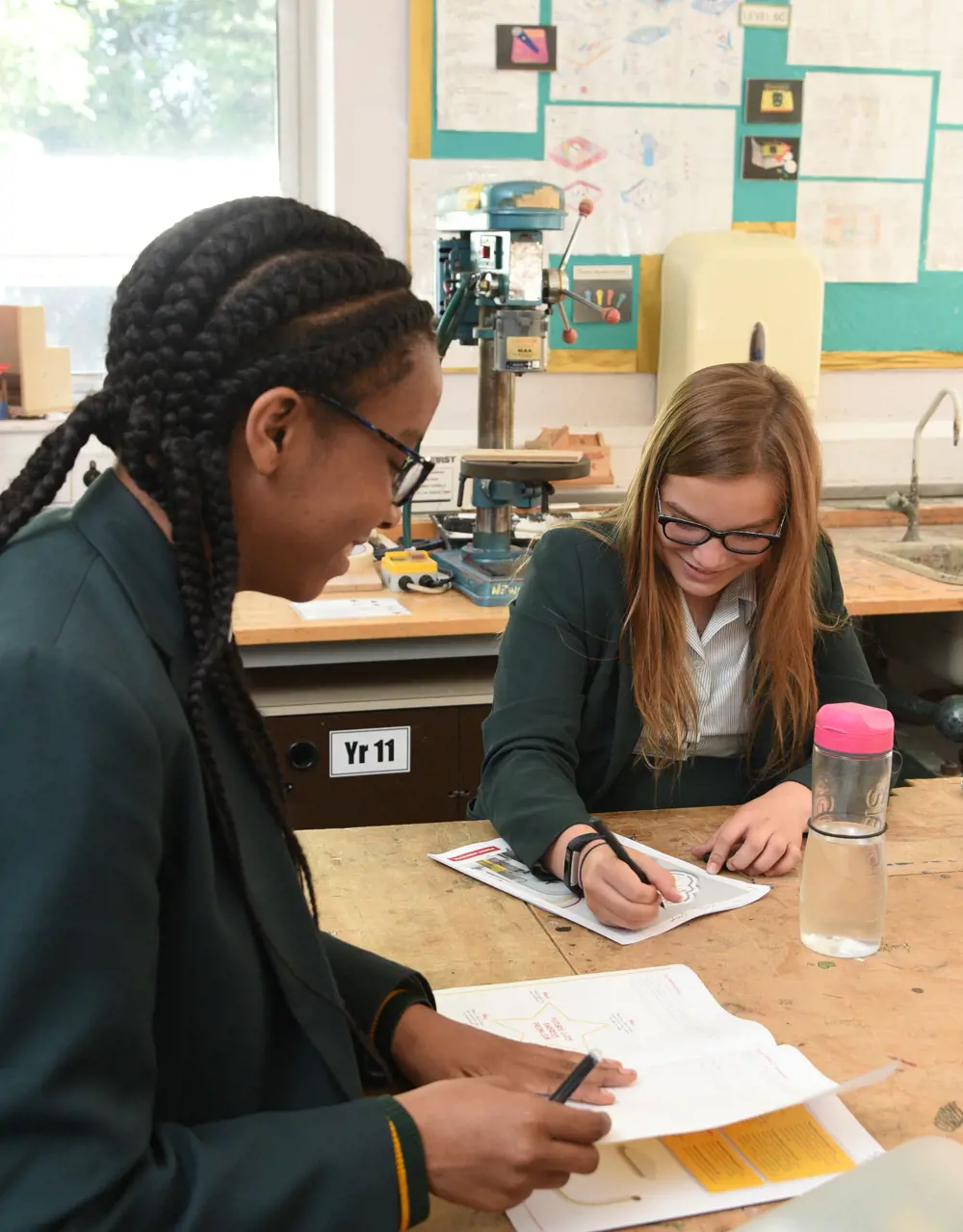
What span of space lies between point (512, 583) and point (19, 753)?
1808 mm

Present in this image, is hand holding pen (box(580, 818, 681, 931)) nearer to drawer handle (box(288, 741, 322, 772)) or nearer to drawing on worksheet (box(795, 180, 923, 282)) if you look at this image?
drawer handle (box(288, 741, 322, 772))

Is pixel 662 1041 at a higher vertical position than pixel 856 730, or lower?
lower

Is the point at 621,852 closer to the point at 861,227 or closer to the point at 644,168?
the point at 644,168

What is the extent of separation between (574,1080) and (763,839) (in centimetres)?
56

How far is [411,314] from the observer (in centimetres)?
91

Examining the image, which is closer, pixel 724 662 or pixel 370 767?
pixel 724 662

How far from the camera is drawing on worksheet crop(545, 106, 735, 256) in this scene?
122 inches

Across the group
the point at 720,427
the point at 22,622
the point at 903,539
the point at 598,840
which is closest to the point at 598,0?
the point at 903,539

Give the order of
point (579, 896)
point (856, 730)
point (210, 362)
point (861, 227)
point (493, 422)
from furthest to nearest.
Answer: point (861, 227) → point (493, 422) → point (579, 896) → point (856, 730) → point (210, 362)

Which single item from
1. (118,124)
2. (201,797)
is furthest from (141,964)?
(118,124)

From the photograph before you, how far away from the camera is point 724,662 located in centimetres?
176

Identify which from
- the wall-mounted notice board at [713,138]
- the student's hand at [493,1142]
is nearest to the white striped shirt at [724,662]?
the student's hand at [493,1142]

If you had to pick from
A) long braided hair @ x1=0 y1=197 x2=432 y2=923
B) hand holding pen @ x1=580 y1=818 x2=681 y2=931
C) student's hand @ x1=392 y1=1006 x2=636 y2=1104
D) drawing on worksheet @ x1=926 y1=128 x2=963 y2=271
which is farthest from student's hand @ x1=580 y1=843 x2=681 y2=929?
drawing on worksheet @ x1=926 y1=128 x2=963 y2=271

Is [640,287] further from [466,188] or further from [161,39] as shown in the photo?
[161,39]
